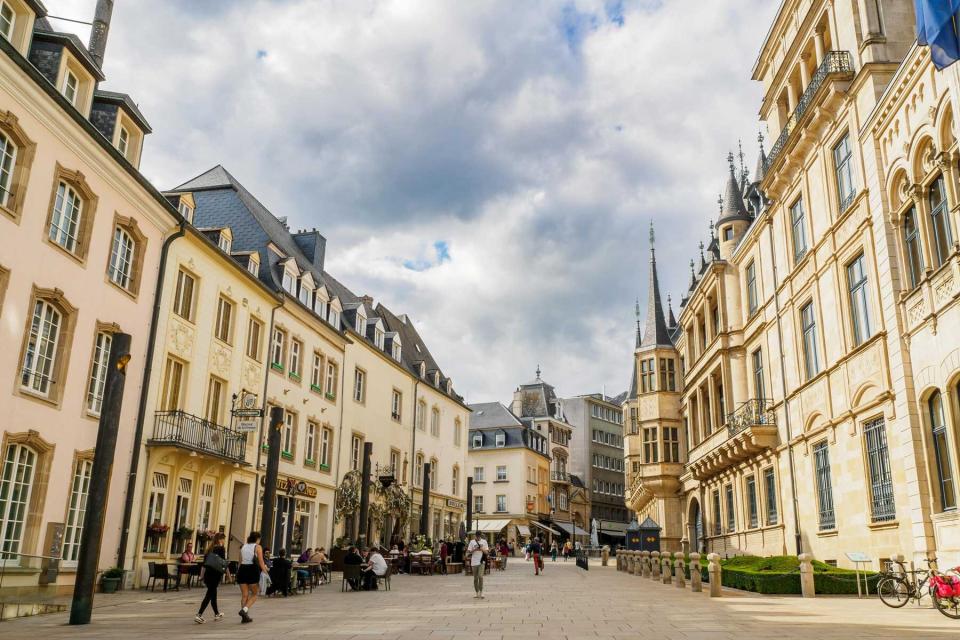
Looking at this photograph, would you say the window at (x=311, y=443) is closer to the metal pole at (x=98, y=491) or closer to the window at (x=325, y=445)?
the window at (x=325, y=445)

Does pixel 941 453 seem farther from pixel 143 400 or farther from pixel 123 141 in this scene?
pixel 123 141

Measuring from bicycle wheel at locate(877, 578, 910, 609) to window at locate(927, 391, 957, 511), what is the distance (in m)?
2.07

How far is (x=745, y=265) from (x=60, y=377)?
24.0 metres

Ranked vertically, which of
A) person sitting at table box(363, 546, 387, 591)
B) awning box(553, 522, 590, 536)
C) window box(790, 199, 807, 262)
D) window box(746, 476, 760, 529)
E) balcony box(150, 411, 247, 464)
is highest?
window box(790, 199, 807, 262)

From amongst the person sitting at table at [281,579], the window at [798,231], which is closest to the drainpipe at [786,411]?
the window at [798,231]

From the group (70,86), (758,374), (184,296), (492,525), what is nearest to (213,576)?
(184,296)

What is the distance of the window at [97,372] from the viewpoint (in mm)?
18391

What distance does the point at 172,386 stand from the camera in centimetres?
2222

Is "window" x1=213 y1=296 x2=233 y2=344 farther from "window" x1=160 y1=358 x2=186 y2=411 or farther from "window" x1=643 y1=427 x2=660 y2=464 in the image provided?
"window" x1=643 y1=427 x2=660 y2=464

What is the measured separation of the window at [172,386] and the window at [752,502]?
20561 mm

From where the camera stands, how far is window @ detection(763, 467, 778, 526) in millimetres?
25969

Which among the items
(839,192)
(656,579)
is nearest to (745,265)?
(839,192)

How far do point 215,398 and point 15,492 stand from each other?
29.5 feet

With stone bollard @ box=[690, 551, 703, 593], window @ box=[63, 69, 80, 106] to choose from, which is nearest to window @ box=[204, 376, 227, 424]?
window @ box=[63, 69, 80, 106]
